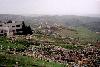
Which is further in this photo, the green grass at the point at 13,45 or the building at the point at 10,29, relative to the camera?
the building at the point at 10,29

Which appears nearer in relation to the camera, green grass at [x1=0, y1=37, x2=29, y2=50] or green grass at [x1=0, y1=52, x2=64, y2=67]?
green grass at [x1=0, y1=52, x2=64, y2=67]

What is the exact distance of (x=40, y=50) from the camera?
1845 inches

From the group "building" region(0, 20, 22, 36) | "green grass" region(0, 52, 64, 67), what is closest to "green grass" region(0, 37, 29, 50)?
"green grass" region(0, 52, 64, 67)

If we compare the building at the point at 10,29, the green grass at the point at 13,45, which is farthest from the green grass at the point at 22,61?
the building at the point at 10,29

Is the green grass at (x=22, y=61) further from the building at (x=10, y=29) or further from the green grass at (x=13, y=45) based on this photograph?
the building at (x=10, y=29)

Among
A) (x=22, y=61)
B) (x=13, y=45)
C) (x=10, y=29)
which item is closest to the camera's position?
(x=22, y=61)

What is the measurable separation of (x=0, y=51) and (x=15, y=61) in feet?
21.5

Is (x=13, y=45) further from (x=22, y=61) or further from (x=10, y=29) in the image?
(x=10, y=29)

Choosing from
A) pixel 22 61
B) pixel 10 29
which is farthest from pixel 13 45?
pixel 10 29

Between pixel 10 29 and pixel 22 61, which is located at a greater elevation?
pixel 22 61

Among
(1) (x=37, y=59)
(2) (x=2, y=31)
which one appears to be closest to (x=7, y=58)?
(1) (x=37, y=59)

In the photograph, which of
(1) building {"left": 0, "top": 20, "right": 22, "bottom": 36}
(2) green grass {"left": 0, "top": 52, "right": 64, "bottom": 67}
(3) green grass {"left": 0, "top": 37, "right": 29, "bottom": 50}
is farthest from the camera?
(1) building {"left": 0, "top": 20, "right": 22, "bottom": 36}

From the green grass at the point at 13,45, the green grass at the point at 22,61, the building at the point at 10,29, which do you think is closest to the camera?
the green grass at the point at 22,61

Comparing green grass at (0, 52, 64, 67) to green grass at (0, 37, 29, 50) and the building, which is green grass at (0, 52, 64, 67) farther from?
the building
